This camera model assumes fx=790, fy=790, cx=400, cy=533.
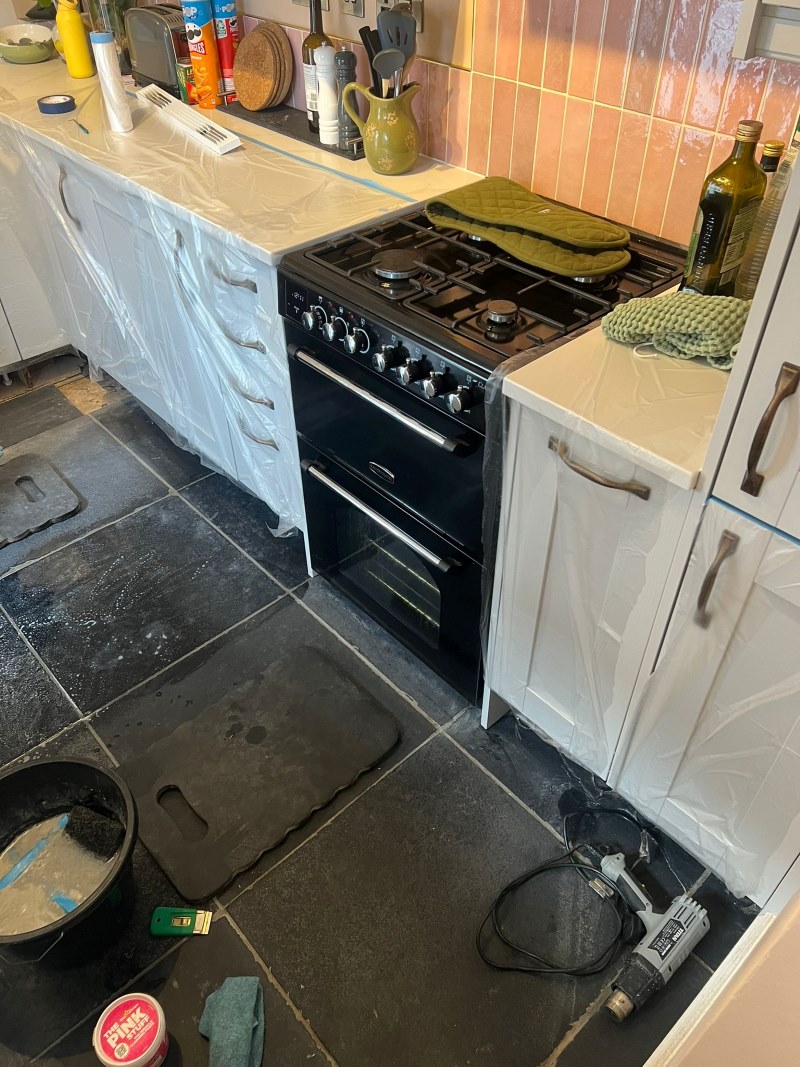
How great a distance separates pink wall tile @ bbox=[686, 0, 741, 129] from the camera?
128cm

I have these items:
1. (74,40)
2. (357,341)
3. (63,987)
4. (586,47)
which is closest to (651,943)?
(63,987)

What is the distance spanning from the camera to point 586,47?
4.86ft

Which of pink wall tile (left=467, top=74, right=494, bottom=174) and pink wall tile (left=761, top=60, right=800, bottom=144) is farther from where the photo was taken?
pink wall tile (left=467, top=74, right=494, bottom=174)

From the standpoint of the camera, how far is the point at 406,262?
1.46 meters

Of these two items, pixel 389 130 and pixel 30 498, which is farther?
pixel 30 498

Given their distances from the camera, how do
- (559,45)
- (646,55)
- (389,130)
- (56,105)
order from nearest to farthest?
(646,55) < (559,45) < (389,130) < (56,105)

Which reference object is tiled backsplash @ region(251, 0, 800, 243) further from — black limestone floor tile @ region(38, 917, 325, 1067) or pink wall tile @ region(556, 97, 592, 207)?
black limestone floor tile @ region(38, 917, 325, 1067)

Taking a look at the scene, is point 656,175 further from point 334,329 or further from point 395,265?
point 334,329

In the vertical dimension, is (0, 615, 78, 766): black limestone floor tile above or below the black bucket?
below

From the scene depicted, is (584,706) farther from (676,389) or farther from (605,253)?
(605,253)

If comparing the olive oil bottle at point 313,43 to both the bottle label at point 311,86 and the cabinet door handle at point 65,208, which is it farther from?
the cabinet door handle at point 65,208

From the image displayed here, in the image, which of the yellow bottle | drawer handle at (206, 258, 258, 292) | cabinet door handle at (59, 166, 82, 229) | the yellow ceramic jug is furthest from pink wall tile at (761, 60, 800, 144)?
the yellow bottle

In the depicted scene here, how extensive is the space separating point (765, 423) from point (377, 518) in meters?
0.85

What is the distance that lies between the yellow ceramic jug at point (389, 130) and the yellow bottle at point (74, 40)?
116cm
